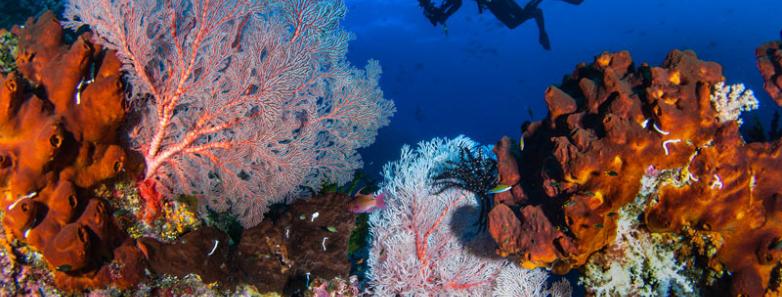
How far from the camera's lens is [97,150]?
3.27 meters

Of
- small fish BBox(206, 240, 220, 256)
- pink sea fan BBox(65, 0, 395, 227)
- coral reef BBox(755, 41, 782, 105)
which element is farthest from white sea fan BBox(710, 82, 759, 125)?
small fish BBox(206, 240, 220, 256)

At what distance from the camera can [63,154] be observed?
10.1ft

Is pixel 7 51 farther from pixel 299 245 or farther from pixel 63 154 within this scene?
pixel 299 245

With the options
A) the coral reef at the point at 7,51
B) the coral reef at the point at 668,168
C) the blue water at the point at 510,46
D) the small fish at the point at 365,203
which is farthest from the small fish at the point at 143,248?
the blue water at the point at 510,46

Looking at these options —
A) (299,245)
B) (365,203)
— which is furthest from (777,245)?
(299,245)

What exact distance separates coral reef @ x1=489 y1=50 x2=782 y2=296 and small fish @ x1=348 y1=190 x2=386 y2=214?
1961 mm

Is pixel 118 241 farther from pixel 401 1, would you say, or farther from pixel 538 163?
pixel 401 1

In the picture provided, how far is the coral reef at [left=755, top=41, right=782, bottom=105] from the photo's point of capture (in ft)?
12.8

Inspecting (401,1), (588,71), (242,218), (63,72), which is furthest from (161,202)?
(401,1)

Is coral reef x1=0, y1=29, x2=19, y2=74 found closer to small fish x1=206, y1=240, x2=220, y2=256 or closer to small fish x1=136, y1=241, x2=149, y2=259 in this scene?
small fish x1=136, y1=241, x2=149, y2=259

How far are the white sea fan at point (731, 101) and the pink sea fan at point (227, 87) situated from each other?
3.53m

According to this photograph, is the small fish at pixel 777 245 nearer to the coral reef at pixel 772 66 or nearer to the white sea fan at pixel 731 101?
the white sea fan at pixel 731 101

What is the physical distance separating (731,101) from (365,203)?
385cm

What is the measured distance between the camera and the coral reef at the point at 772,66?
3902 millimetres
